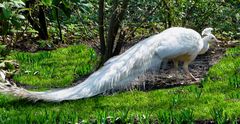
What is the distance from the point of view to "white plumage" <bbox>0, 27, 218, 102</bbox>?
5.44 metres

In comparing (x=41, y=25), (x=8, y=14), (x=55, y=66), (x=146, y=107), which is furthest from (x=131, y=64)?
(x=41, y=25)

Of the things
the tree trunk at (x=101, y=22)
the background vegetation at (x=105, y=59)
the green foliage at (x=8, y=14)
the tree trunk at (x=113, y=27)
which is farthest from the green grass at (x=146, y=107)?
the green foliage at (x=8, y=14)

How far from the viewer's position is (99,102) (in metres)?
5.45

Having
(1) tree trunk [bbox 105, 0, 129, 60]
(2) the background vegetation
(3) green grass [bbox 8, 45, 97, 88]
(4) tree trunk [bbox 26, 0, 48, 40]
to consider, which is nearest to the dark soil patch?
(2) the background vegetation

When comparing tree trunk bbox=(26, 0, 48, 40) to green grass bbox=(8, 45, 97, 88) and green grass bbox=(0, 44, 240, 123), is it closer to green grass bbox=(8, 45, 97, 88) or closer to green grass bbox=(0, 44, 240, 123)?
green grass bbox=(8, 45, 97, 88)

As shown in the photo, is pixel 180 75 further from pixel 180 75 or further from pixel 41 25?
pixel 41 25

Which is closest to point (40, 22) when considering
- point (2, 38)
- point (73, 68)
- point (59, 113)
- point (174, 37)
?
point (2, 38)

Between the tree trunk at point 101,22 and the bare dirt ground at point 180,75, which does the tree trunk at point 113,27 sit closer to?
the tree trunk at point 101,22

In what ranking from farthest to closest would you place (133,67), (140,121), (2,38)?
(2,38) < (133,67) < (140,121)

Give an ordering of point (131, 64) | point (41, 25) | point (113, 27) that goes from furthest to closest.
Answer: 1. point (41, 25)
2. point (113, 27)
3. point (131, 64)

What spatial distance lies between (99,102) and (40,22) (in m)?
4.69

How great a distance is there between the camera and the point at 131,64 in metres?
5.81

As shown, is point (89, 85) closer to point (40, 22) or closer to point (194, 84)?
point (194, 84)

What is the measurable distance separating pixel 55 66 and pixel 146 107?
2.66 meters
